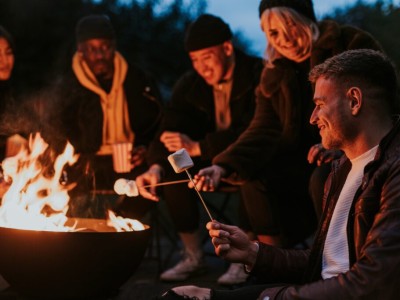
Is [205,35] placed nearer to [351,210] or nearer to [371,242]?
[351,210]

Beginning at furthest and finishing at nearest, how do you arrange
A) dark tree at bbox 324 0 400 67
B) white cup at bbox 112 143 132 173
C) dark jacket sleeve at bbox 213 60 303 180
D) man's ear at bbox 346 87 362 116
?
dark tree at bbox 324 0 400 67 < white cup at bbox 112 143 132 173 < dark jacket sleeve at bbox 213 60 303 180 < man's ear at bbox 346 87 362 116

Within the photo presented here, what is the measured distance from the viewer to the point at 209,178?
3629mm

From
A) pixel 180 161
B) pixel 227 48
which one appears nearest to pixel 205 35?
pixel 227 48

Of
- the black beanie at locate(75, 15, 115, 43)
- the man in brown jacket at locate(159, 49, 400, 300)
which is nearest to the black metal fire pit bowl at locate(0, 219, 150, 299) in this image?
the man in brown jacket at locate(159, 49, 400, 300)

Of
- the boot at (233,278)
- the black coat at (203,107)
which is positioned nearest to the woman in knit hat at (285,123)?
the boot at (233,278)

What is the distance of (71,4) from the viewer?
7703 millimetres

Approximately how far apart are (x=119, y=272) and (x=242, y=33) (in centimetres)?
608

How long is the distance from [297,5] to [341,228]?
1.92 metres

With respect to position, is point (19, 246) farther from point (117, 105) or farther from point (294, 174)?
point (117, 105)

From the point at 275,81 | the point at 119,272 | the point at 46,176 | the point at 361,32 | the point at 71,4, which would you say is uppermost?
the point at 71,4

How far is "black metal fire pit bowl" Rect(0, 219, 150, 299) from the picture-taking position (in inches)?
104

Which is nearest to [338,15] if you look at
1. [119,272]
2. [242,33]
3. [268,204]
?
[242,33]

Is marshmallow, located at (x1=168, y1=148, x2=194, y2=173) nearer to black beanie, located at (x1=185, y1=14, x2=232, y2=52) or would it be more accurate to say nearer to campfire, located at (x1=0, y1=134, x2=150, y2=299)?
campfire, located at (x1=0, y1=134, x2=150, y2=299)

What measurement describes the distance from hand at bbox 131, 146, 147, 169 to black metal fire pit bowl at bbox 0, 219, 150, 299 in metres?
1.86
